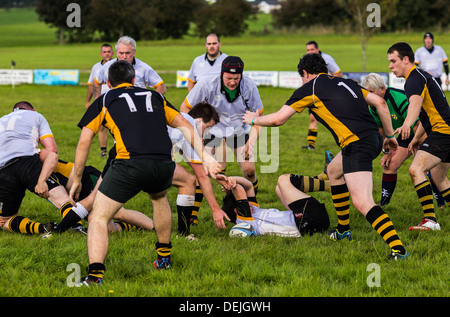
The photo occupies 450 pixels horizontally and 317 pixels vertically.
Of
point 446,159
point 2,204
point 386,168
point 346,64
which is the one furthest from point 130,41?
point 346,64

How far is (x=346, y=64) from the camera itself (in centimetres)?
4381

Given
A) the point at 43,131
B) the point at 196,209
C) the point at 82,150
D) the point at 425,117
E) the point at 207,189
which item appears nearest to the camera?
the point at 82,150

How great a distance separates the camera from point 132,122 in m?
5.16

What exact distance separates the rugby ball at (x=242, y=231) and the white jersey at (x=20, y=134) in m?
2.65

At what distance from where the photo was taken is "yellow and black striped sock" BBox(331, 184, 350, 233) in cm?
Result: 684

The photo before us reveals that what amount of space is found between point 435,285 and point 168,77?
30548 millimetres

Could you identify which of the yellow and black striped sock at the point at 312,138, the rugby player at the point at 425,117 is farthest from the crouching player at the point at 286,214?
the yellow and black striped sock at the point at 312,138

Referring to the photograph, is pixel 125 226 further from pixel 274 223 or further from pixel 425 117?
pixel 425 117

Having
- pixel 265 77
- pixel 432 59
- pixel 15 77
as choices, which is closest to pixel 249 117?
pixel 432 59

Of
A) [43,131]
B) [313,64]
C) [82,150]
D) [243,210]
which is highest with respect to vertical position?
[313,64]

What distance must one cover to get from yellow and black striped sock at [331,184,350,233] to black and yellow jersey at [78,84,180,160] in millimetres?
2575

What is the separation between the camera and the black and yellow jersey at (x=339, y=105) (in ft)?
20.5

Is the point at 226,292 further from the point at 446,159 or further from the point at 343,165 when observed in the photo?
the point at 446,159

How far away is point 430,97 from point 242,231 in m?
3.02
